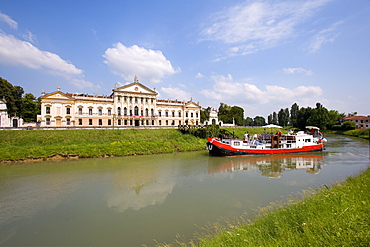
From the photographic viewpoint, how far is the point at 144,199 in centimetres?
→ 1130

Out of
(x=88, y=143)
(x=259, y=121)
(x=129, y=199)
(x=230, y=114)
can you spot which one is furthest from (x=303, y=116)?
(x=129, y=199)

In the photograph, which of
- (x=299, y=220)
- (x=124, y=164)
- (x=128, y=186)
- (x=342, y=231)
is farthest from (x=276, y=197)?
(x=124, y=164)

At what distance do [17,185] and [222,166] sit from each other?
16.6 metres

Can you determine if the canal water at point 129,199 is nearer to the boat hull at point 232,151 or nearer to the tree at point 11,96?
the boat hull at point 232,151

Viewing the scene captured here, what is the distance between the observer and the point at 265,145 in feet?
93.0

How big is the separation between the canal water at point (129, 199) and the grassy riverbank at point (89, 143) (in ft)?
14.4

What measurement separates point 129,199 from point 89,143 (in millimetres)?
20094

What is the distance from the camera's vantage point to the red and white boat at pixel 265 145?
27.0 meters

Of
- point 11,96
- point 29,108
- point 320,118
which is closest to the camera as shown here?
point 11,96

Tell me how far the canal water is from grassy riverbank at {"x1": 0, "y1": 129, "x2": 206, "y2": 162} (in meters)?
4.39

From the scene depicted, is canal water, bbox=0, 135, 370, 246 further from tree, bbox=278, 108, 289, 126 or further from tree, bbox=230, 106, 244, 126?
tree, bbox=278, 108, 289, 126

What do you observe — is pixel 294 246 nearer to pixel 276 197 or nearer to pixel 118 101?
pixel 276 197

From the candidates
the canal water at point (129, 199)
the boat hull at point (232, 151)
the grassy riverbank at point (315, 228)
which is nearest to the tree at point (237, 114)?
the boat hull at point (232, 151)

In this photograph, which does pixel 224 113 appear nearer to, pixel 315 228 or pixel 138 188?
pixel 138 188
